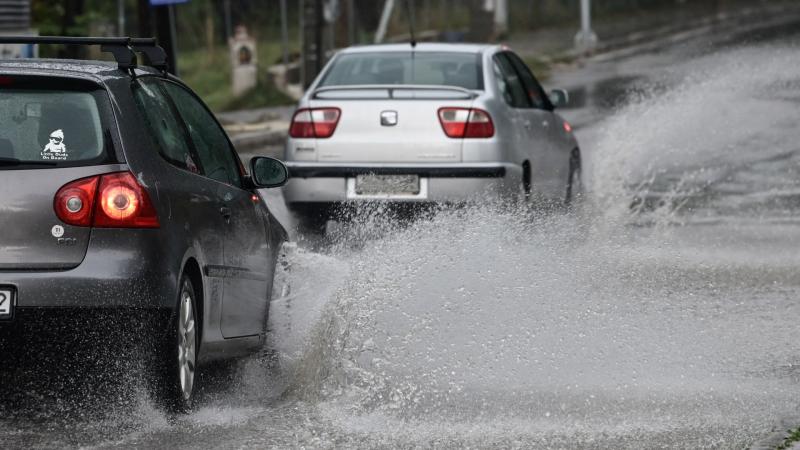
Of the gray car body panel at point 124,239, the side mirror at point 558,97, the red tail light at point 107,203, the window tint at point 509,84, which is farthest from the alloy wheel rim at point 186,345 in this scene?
the side mirror at point 558,97

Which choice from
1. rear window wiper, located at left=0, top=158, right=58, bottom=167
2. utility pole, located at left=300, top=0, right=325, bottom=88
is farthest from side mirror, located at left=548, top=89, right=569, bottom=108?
utility pole, located at left=300, top=0, right=325, bottom=88

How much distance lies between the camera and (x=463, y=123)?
37.5 feet

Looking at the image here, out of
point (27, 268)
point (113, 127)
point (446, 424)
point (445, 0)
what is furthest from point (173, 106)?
point (445, 0)

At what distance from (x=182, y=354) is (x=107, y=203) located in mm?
667

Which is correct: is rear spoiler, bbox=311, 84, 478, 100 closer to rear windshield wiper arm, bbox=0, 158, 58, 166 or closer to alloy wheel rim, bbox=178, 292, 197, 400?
alloy wheel rim, bbox=178, 292, 197, 400

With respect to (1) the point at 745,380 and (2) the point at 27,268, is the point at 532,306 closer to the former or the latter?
(1) the point at 745,380

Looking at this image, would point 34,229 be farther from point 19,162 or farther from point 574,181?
point 574,181

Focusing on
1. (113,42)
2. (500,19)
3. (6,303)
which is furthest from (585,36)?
(6,303)

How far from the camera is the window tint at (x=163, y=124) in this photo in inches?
257

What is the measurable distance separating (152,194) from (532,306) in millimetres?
2551

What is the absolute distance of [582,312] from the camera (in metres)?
8.23

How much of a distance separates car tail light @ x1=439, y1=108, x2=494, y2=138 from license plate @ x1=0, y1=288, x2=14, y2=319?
584cm

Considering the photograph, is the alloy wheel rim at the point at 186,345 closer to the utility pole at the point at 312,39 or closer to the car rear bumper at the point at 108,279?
the car rear bumper at the point at 108,279

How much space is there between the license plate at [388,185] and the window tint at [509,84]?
3.84 ft
